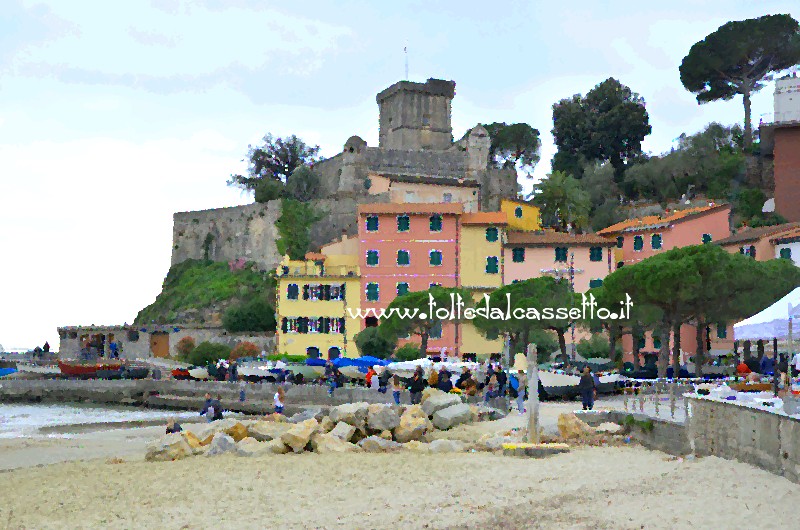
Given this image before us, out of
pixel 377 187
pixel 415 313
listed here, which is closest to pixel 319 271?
pixel 415 313

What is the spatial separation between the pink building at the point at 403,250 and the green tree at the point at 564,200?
409 inches

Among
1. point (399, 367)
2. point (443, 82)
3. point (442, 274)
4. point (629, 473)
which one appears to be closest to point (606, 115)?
point (443, 82)

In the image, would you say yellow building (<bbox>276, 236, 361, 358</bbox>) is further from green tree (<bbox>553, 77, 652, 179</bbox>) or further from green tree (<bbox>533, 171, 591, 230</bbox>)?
green tree (<bbox>553, 77, 652, 179</bbox>)

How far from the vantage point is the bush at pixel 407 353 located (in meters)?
53.8

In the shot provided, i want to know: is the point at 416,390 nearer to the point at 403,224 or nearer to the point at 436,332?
the point at 436,332

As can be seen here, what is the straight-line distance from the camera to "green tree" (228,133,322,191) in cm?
8619

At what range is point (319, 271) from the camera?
62.5m

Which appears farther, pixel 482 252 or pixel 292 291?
pixel 482 252

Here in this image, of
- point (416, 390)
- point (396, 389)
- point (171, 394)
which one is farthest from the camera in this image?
point (171, 394)

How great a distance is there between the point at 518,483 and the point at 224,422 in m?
12.2

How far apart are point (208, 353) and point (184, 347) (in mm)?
5745

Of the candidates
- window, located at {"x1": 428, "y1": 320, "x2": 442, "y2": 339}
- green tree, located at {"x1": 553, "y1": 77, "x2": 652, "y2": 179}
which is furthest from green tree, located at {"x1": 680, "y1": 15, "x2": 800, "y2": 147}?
window, located at {"x1": 428, "y1": 320, "x2": 442, "y2": 339}

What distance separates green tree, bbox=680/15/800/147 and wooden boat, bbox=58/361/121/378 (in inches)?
1740

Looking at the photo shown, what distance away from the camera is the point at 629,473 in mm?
16391
